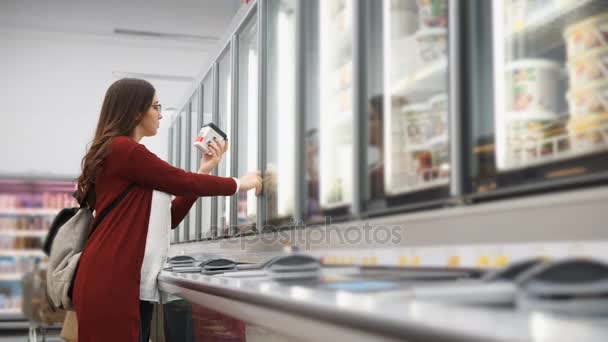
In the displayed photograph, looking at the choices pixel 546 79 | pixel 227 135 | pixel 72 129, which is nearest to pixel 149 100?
pixel 227 135

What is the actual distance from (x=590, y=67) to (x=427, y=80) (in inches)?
19.2

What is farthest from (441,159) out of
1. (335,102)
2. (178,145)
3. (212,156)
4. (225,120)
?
(178,145)

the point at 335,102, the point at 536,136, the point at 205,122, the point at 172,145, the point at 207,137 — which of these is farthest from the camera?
the point at 172,145

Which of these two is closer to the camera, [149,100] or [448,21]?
[448,21]

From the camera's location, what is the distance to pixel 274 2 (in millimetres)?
2801

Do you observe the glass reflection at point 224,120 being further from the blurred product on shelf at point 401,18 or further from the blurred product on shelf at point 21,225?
the blurred product on shelf at point 21,225

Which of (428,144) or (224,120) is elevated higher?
(224,120)

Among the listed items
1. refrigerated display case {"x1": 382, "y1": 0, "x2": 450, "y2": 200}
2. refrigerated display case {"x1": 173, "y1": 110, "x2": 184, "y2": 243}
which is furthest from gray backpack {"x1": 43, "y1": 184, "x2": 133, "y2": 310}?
refrigerated display case {"x1": 173, "y1": 110, "x2": 184, "y2": 243}

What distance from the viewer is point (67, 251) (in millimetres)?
2605

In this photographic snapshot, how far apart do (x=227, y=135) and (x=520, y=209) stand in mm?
2596

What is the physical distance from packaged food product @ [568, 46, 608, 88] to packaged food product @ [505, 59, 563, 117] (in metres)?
0.07

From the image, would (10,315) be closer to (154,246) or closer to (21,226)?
(21,226)

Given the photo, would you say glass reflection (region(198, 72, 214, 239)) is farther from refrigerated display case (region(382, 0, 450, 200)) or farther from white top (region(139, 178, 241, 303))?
refrigerated display case (region(382, 0, 450, 200))

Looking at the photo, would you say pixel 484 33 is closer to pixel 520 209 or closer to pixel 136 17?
pixel 520 209
